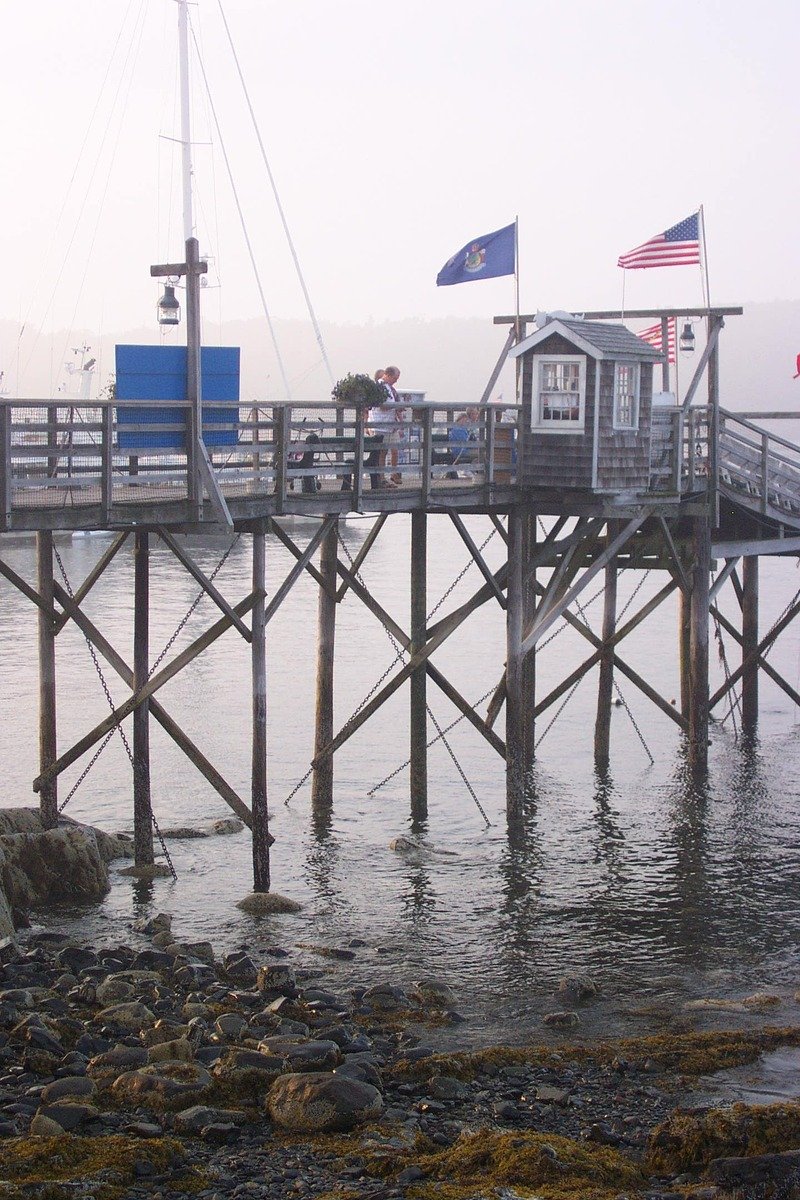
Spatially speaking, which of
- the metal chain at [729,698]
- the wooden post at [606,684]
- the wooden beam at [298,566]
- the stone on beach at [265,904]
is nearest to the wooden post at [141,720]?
the wooden beam at [298,566]

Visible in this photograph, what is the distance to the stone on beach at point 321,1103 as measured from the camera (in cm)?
1001

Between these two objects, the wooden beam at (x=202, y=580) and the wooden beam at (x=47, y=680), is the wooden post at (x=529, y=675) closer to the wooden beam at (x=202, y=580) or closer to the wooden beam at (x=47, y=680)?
the wooden beam at (x=202, y=580)

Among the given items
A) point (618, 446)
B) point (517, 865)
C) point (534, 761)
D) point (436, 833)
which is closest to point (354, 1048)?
point (517, 865)

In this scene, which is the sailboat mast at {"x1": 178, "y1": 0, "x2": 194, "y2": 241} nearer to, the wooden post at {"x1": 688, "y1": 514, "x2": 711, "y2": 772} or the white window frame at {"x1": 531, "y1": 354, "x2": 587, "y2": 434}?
the white window frame at {"x1": 531, "y1": 354, "x2": 587, "y2": 434}

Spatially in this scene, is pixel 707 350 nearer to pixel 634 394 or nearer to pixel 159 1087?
pixel 634 394

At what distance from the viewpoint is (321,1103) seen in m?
10.1

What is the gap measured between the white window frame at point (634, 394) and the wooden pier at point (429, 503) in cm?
3

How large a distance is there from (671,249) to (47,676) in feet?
36.4

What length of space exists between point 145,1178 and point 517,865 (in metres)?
10.1

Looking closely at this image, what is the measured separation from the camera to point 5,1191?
859cm

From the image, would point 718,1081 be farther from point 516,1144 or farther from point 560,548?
point 560,548

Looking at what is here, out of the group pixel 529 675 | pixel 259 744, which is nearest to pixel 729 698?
pixel 529 675

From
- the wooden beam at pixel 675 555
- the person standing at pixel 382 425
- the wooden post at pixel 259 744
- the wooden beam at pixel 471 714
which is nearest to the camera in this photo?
the wooden post at pixel 259 744

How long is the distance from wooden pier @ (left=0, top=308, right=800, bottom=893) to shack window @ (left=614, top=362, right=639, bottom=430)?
0.11ft
